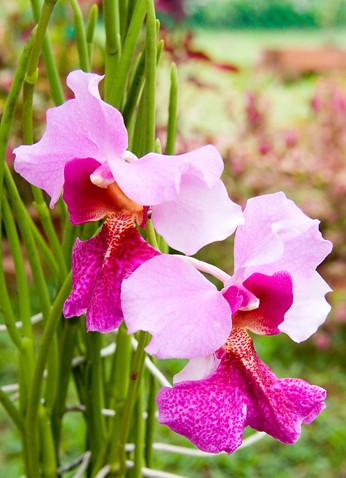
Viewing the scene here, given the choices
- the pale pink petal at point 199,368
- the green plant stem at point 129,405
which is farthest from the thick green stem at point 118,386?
the pale pink petal at point 199,368

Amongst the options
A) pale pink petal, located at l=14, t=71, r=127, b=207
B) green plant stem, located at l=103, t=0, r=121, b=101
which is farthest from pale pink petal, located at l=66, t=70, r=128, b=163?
Answer: green plant stem, located at l=103, t=0, r=121, b=101

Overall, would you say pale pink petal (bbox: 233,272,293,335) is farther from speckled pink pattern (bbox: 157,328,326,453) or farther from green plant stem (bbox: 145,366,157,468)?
green plant stem (bbox: 145,366,157,468)

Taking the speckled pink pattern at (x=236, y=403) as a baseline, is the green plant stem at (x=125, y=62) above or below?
above

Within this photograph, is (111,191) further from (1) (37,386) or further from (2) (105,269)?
(1) (37,386)

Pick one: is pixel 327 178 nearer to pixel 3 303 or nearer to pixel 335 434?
pixel 335 434

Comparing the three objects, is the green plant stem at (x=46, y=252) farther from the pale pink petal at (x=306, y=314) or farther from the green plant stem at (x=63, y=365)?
the pale pink petal at (x=306, y=314)

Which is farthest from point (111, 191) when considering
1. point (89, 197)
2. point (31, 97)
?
point (31, 97)
